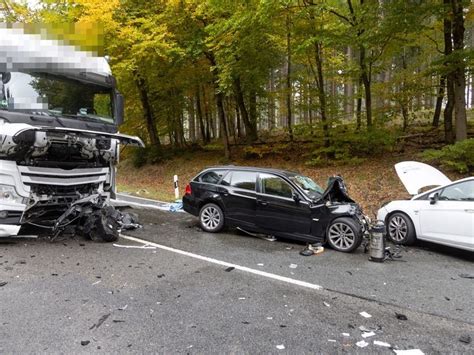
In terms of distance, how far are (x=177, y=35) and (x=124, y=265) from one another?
42.2 ft

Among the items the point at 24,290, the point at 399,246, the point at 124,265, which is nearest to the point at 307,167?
the point at 399,246

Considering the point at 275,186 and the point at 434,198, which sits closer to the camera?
the point at 434,198

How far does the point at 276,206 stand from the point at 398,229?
263 centimetres

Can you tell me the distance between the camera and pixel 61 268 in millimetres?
5562

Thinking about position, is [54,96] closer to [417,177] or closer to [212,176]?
[212,176]

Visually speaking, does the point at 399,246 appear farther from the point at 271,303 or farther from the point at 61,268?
the point at 61,268

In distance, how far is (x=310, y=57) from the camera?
52.9ft

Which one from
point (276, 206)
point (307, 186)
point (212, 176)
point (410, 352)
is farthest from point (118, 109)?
point (410, 352)

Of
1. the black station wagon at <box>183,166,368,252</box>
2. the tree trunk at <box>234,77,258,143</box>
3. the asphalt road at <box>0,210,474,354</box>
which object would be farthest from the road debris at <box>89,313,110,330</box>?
the tree trunk at <box>234,77,258,143</box>

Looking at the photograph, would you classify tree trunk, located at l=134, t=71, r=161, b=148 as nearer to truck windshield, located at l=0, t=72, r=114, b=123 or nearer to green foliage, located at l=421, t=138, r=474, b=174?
truck windshield, located at l=0, t=72, r=114, b=123

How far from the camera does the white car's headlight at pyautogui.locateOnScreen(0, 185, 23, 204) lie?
20.8 feet

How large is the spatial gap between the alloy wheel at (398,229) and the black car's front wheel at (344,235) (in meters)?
1.33

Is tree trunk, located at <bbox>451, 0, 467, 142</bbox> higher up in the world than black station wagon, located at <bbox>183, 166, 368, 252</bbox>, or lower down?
higher up

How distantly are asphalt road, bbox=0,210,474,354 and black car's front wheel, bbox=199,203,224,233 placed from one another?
1.27m
